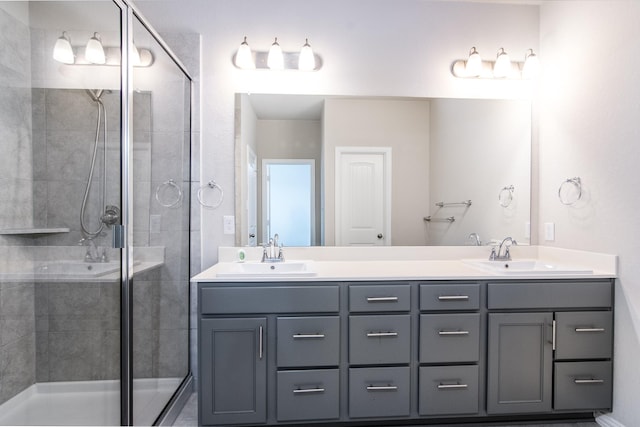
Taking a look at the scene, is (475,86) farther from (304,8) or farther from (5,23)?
(5,23)

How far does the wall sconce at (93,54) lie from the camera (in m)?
1.60

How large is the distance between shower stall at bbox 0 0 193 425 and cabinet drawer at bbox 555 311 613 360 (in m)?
2.25

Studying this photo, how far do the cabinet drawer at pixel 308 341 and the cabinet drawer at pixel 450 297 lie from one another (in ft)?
1.64

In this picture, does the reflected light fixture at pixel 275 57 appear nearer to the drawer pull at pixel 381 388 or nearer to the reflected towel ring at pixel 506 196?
the reflected towel ring at pixel 506 196

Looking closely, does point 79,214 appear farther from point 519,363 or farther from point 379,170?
point 519,363

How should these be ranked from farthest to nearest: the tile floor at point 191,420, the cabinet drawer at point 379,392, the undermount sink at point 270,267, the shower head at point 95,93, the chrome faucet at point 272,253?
the chrome faucet at point 272,253 → the undermount sink at point 270,267 → the tile floor at point 191,420 → the cabinet drawer at point 379,392 → the shower head at point 95,93

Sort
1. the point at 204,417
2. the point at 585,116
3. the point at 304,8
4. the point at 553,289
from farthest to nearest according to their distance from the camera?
the point at 304,8, the point at 585,116, the point at 553,289, the point at 204,417

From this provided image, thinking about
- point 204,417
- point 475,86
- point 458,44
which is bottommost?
point 204,417

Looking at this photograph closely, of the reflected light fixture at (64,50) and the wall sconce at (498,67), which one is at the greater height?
the wall sconce at (498,67)

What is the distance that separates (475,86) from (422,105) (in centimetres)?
44

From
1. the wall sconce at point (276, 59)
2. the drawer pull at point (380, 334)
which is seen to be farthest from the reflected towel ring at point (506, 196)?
the wall sconce at point (276, 59)

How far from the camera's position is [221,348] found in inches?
68.3

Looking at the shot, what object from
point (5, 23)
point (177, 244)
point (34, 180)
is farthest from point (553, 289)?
point (5, 23)

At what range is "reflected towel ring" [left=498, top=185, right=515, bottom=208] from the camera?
242 cm
